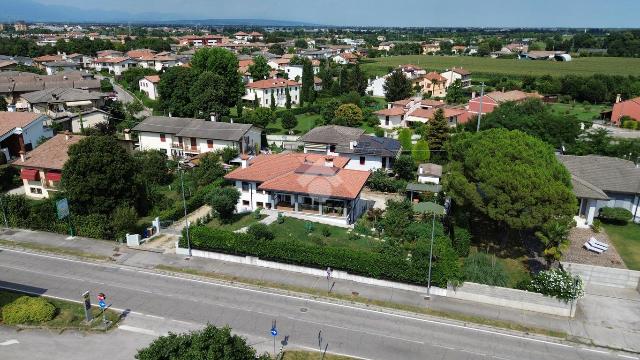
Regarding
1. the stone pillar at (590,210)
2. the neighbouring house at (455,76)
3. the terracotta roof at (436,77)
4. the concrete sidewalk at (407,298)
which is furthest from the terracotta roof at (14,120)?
the neighbouring house at (455,76)

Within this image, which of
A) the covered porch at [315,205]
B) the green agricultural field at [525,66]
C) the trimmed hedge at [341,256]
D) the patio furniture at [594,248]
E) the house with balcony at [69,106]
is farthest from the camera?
the green agricultural field at [525,66]

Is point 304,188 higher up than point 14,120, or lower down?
lower down

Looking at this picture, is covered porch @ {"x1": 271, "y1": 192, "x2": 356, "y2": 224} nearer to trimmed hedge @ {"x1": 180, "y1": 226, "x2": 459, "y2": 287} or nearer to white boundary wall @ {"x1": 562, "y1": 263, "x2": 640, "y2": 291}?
trimmed hedge @ {"x1": 180, "y1": 226, "x2": 459, "y2": 287}

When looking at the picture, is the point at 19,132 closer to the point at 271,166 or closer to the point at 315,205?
the point at 271,166

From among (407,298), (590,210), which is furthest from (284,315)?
(590,210)

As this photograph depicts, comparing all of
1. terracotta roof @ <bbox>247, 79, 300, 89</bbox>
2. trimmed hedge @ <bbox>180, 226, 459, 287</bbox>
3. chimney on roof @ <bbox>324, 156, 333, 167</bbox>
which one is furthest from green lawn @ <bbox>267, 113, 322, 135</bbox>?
trimmed hedge @ <bbox>180, 226, 459, 287</bbox>

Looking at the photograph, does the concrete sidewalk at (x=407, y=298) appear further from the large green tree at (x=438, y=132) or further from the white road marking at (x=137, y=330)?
the large green tree at (x=438, y=132)

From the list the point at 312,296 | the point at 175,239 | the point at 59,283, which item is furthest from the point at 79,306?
the point at 312,296
